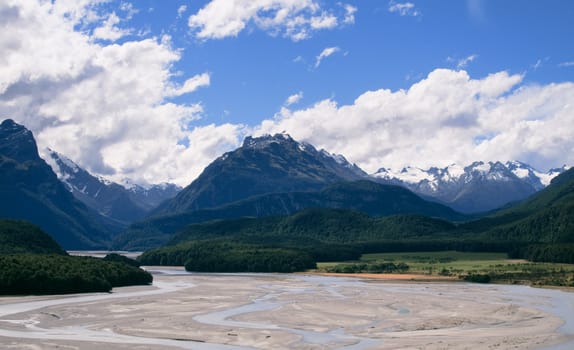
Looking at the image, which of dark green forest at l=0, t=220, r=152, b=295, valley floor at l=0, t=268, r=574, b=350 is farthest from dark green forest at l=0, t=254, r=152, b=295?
valley floor at l=0, t=268, r=574, b=350

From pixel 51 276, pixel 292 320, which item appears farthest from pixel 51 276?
pixel 292 320

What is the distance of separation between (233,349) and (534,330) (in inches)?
1632

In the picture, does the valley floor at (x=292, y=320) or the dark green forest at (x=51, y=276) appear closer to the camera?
the valley floor at (x=292, y=320)

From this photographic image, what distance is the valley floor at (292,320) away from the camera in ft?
271

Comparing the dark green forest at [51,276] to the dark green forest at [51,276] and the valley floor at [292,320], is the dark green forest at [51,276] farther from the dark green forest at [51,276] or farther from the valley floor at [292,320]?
the valley floor at [292,320]

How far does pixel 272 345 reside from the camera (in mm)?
81000

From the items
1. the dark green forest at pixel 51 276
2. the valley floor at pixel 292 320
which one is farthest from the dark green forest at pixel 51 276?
the valley floor at pixel 292 320

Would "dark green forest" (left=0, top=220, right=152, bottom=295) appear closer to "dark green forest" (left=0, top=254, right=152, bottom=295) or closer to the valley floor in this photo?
"dark green forest" (left=0, top=254, right=152, bottom=295)

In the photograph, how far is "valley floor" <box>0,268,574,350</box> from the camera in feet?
271

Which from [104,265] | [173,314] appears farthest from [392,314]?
[104,265]

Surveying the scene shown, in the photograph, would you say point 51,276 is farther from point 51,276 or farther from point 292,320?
point 292,320

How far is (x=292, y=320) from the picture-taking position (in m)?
106

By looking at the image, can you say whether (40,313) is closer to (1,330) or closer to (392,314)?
(1,330)

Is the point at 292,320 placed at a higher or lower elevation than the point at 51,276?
lower
